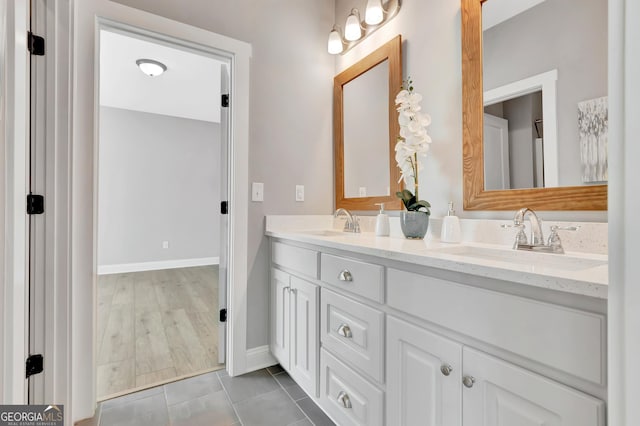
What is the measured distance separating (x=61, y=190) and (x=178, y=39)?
101 cm

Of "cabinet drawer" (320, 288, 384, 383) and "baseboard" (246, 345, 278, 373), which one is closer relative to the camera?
"cabinet drawer" (320, 288, 384, 383)

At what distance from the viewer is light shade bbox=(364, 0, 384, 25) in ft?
5.86

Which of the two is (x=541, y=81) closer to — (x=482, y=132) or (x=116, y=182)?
(x=482, y=132)

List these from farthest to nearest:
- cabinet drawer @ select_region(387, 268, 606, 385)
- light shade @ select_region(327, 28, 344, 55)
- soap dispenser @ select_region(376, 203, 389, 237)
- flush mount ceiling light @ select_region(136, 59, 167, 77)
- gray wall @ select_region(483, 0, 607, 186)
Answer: flush mount ceiling light @ select_region(136, 59, 167, 77), light shade @ select_region(327, 28, 344, 55), soap dispenser @ select_region(376, 203, 389, 237), gray wall @ select_region(483, 0, 607, 186), cabinet drawer @ select_region(387, 268, 606, 385)

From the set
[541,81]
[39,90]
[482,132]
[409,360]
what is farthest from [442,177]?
[39,90]

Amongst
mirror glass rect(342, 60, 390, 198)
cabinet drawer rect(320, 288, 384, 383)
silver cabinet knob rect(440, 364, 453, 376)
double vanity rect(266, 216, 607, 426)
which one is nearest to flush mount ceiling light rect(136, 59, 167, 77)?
mirror glass rect(342, 60, 390, 198)

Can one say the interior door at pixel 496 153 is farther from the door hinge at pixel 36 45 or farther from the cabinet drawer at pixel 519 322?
the door hinge at pixel 36 45

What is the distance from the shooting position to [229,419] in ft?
4.75

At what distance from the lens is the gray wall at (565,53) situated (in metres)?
1.02

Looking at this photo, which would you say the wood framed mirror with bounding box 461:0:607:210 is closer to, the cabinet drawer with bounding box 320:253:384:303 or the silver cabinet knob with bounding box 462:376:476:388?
the cabinet drawer with bounding box 320:253:384:303

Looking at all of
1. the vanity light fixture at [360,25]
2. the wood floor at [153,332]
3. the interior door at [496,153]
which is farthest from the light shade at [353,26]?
the wood floor at [153,332]

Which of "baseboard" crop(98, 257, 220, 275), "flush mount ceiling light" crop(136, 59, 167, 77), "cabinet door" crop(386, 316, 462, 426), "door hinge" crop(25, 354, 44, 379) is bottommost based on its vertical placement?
"baseboard" crop(98, 257, 220, 275)

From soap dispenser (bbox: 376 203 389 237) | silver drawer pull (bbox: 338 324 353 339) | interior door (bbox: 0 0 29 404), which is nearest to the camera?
interior door (bbox: 0 0 29 404)

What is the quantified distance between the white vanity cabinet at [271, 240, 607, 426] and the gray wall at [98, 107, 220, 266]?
168 inches
